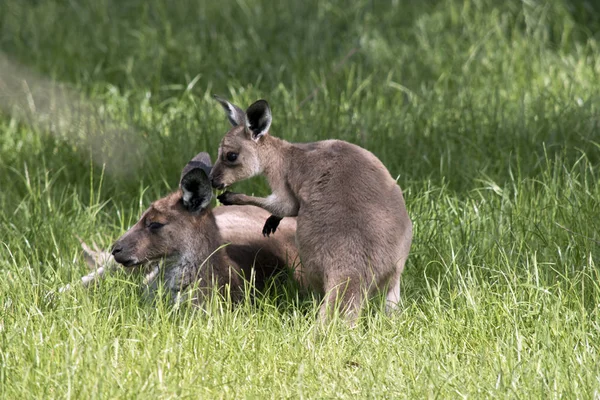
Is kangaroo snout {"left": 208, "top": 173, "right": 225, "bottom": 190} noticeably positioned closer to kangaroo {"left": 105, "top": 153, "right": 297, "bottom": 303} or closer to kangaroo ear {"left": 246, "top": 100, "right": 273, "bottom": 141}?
kangaroo {"left": 105, "top": 153, "right": 297, "bottom": 303}

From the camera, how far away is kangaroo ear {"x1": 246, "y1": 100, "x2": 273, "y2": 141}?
18.4ft

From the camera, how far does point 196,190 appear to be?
18.6ft

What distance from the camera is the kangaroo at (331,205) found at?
512cm

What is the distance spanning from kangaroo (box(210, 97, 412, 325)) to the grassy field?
14 centimetres

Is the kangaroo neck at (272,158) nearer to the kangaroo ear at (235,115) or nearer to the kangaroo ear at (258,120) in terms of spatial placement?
the kangaroo ear at (258,120)

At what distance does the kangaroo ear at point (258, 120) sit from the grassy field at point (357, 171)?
650 mm

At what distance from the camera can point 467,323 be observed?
500cm

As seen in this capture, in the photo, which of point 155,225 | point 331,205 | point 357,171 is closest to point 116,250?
point 155,225

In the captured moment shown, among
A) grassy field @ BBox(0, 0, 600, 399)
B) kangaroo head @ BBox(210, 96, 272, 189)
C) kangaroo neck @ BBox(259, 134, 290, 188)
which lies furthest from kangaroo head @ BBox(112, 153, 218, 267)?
kangaroo neck @ BBox(259, 134, 290, 188)

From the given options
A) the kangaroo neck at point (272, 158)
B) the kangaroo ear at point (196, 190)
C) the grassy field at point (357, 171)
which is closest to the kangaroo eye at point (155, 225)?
the kangaroo ear at point (196, 190)

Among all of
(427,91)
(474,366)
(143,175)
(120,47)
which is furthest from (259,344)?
(120,47)

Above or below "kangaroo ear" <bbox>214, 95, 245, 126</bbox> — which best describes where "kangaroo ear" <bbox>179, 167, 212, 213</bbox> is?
below

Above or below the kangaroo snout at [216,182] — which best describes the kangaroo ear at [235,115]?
above

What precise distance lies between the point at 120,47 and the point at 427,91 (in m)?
3.13
